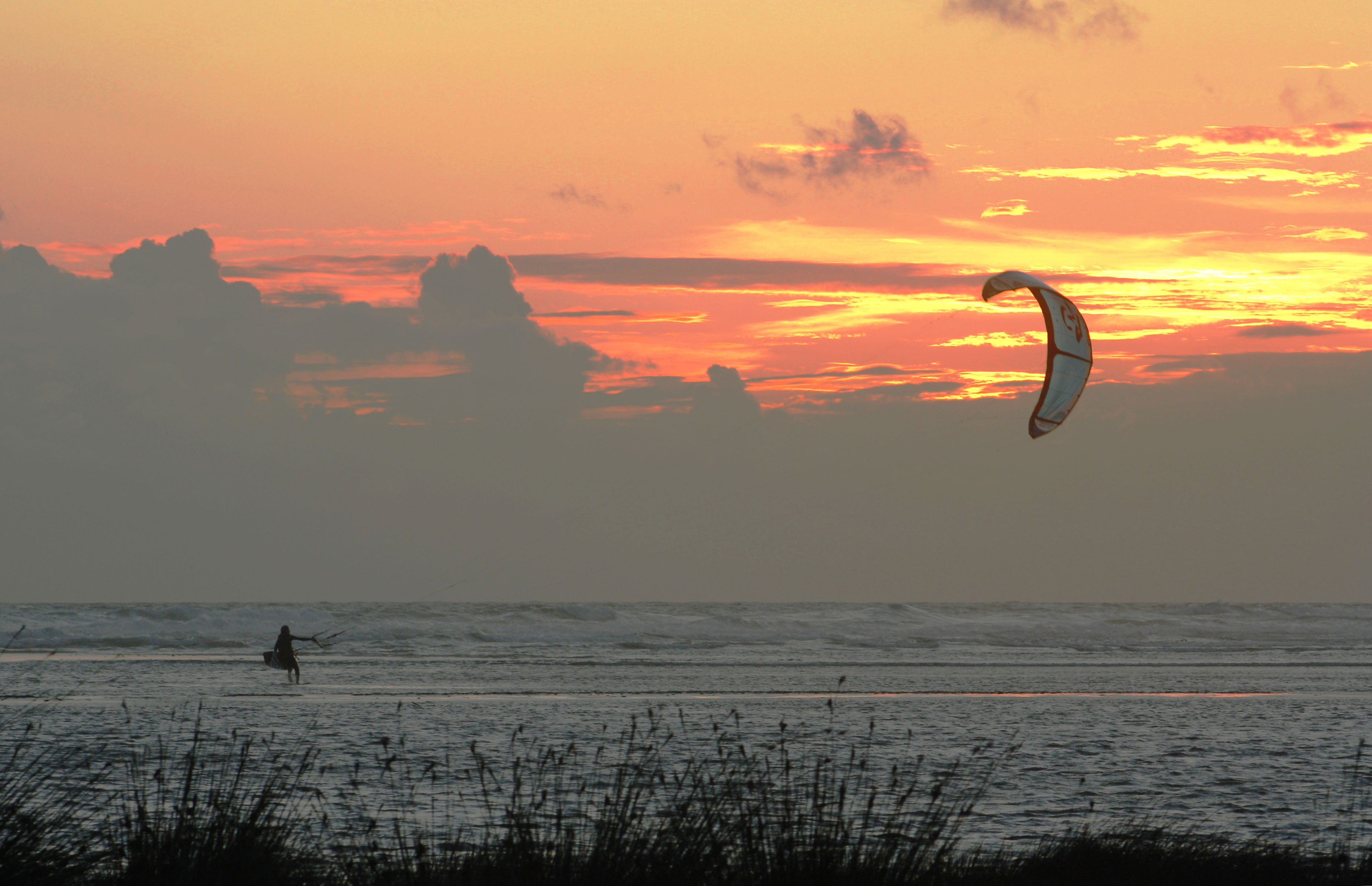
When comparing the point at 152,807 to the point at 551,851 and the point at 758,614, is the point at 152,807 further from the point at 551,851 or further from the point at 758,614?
the point at 758,614

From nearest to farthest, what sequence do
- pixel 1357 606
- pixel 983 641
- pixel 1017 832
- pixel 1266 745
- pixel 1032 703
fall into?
pixel 1017 832, pixel 1266 745, pixel 1032 703, pixel 983 641, pixel 1357 606

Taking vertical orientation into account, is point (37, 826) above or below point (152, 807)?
above

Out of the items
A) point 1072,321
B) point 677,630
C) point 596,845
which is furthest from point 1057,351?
point 677,630

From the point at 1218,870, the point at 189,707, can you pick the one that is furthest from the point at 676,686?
the point at 1218,870

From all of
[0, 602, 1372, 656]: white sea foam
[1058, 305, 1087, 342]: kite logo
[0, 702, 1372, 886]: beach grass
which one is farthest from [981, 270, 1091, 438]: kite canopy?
[0, 602, 1372, 656]: white sea foam

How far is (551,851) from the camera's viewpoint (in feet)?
25.5

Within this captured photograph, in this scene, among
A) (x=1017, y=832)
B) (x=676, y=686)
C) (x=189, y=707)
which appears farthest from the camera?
(x=676, y=686)

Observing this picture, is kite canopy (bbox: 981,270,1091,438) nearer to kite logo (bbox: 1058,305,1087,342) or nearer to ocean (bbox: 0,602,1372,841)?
kite logo (bbox: 1058,305,1087,342)

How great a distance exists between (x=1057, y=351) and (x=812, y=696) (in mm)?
9700

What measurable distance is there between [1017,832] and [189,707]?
1683 cm

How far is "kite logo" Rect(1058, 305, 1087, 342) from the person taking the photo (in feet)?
67.6

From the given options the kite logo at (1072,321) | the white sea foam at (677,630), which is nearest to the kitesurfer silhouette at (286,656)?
the white sea foam at (677,630)

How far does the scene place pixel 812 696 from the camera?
26.0m

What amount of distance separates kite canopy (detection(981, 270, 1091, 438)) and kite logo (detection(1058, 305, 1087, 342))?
13 millimetres
